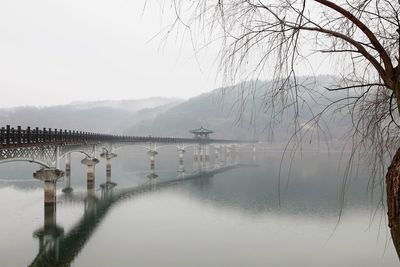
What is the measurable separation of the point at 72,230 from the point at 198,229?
9.33 meters

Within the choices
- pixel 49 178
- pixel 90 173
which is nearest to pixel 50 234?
pixel 49 178

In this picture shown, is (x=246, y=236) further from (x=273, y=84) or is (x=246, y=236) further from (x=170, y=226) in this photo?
(x=273, y=84)

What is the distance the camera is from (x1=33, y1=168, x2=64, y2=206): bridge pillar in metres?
29.0

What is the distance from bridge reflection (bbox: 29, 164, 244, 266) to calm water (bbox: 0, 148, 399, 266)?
0.29ft

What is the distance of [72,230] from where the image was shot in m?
24.7

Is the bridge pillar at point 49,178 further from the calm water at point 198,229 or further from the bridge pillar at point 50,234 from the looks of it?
the calm water at point 198,229

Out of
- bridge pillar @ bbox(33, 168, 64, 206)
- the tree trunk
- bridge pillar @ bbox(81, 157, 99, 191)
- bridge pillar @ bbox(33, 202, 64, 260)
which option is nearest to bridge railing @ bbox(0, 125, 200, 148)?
bridge pillar @ bbox(33, 168, 64, 206)

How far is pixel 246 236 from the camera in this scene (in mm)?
22828

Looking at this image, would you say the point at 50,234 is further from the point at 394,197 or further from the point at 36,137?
the point at 394,197

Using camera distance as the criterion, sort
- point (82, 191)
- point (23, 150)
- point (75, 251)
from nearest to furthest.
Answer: point (75, 251) < point (23, 150) < point (82, 191)

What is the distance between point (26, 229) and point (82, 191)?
18.0 metres

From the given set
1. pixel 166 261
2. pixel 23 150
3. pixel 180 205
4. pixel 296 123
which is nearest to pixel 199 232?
pixel 166 261

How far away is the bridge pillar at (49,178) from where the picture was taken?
29.0 metres

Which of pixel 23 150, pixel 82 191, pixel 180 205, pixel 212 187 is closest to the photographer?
pixel 23 150
